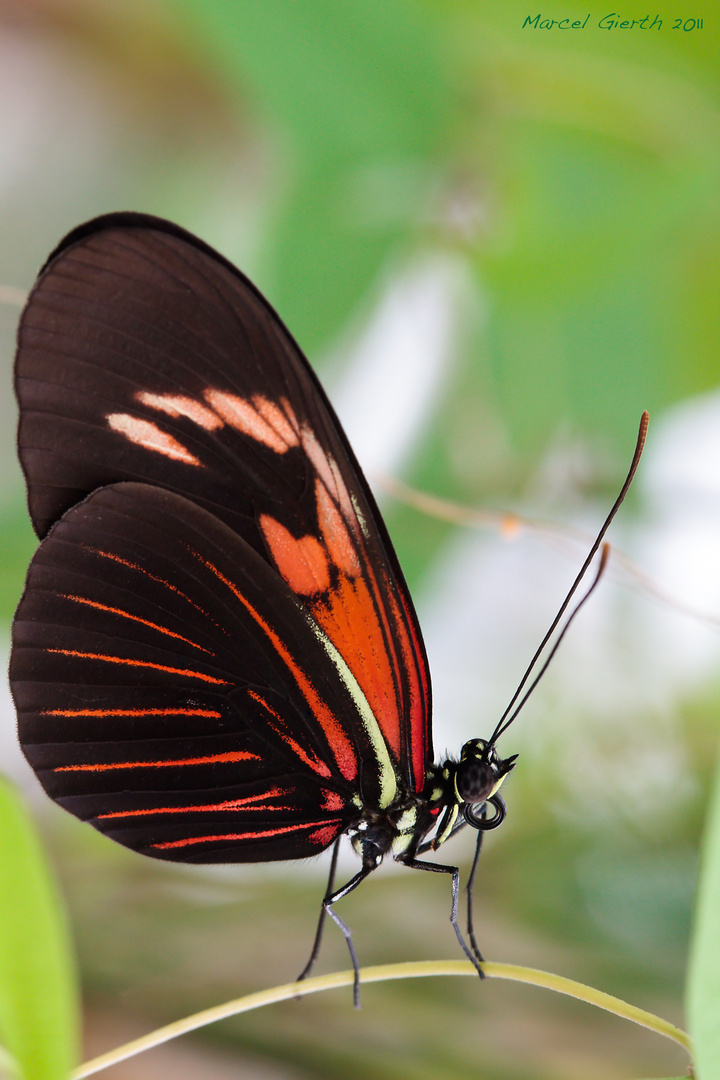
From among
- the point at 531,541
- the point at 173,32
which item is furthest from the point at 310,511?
the point at 173,32

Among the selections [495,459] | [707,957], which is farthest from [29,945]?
[495,459]

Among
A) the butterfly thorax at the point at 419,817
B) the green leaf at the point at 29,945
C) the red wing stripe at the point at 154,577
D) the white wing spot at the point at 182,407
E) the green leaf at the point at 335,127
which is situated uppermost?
the green leaf at the point at 335,127

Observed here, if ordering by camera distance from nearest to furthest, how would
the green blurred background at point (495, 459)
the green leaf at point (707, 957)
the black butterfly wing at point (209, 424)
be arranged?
the green leaf at point (707, 957) < the black butterfly wing at point (209, 424) < the green blurred background at point (495, 459)

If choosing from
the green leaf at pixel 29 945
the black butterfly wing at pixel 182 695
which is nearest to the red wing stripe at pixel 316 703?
the black butterfly wing at pixel 182 695

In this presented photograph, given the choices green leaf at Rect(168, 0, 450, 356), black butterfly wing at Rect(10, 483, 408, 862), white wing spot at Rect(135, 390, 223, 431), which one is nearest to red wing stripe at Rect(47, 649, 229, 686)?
black butterfly wing at Rect(10, 483, 408, 862)

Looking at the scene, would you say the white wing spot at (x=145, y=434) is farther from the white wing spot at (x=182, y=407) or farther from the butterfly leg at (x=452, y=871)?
the butterfly leg at (x=452, y=871)

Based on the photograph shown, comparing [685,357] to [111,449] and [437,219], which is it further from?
[111,449]

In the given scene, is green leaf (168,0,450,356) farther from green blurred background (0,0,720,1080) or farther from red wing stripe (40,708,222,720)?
red wing stripe (40,708,222,720)
